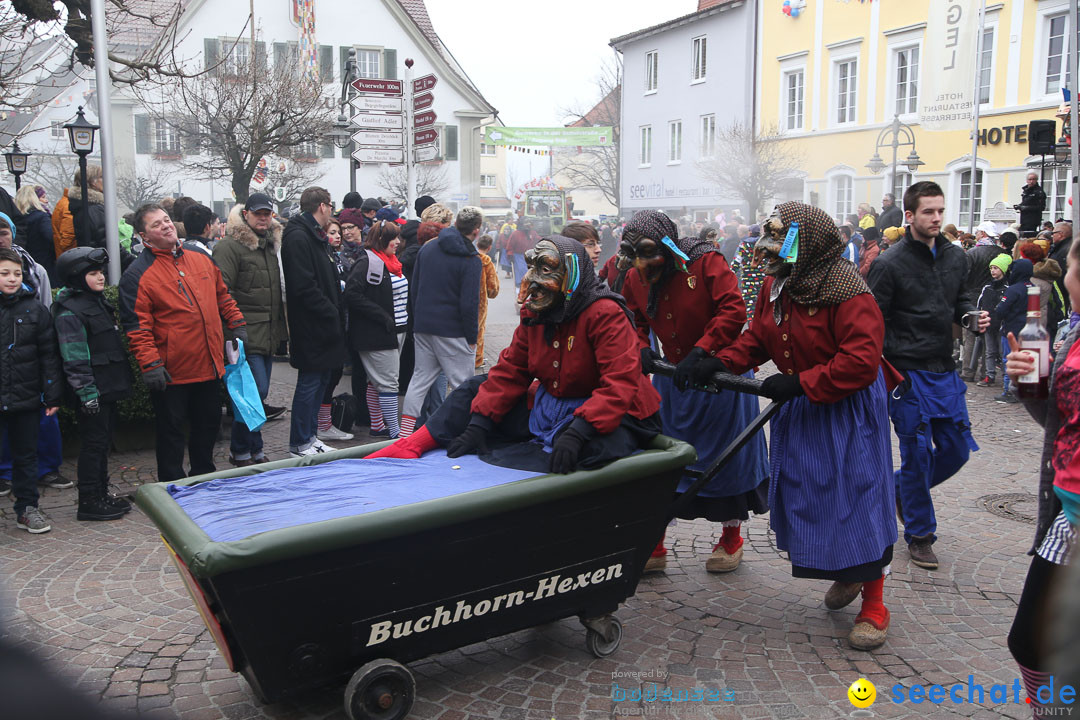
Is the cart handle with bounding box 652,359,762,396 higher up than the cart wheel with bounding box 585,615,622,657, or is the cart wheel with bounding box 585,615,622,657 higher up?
the cart handle with bounding box 652,359,762,396

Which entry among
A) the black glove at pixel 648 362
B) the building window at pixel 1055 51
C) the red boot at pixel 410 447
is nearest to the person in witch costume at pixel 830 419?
the black glove at pixel 648 362

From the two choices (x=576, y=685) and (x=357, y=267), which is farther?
(x=357, y=267)

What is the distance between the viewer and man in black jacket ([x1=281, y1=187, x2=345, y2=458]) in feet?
22.9

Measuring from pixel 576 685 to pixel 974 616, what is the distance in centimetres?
211

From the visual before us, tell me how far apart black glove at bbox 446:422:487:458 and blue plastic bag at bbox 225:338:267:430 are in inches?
113

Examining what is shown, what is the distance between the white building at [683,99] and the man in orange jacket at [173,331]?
94.1 ft

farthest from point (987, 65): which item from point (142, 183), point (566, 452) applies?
point (142, 183)

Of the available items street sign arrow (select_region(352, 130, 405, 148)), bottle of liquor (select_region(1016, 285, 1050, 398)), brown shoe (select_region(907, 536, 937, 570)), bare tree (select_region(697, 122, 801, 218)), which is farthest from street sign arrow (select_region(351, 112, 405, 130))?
bare tree (select_region(697, 122, 801, 218))

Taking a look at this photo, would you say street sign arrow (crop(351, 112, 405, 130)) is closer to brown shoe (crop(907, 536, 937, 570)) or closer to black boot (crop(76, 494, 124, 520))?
black boot (crop(76, 494, 124, 520))

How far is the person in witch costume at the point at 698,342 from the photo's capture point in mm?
4910

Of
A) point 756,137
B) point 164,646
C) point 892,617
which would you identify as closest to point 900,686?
Answer: point 892,617

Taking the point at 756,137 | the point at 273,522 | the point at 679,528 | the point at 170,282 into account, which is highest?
the point at 756,137

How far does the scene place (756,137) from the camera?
3092 centimetres

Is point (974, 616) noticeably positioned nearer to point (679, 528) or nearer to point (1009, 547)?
point (1009, 547)
